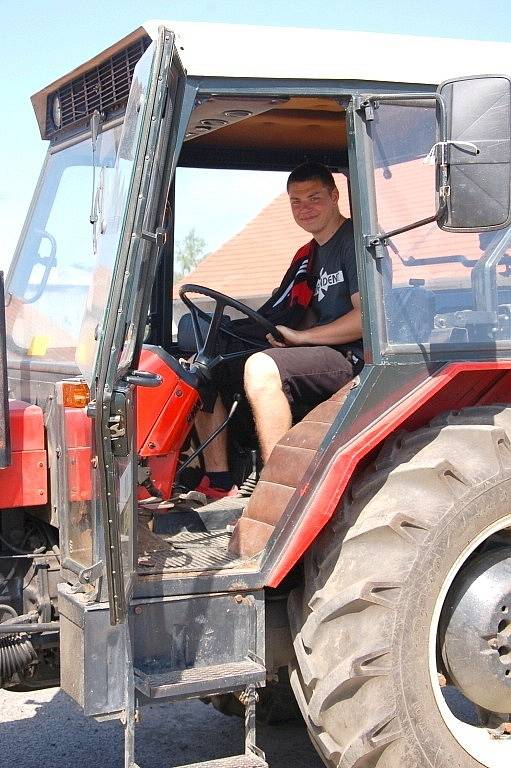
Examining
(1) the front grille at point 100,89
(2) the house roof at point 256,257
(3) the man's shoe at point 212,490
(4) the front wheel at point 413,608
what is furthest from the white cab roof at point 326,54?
(3) the man's shoe at point 212,490

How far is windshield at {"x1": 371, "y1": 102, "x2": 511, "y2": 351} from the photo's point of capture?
10.9 feet

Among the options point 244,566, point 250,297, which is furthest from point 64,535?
point 250,297

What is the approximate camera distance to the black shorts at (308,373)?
12.3ft

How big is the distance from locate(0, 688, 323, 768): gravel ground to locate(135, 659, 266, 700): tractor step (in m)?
1.14

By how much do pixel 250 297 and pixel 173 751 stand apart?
6.89ft

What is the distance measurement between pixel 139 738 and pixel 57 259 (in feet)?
6.93

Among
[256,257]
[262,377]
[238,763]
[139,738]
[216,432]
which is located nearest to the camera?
[238,763]

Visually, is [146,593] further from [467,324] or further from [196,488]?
[467,324]

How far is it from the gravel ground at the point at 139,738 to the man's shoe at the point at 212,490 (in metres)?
1.10

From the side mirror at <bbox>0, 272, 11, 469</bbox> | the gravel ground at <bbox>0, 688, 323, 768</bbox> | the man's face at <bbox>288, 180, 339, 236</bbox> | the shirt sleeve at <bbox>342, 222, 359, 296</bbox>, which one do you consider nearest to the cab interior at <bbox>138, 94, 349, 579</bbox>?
the man's face at <bbox>288, 180, 339, 236</bbox>

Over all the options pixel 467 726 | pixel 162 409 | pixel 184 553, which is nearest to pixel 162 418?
pixel 162 409

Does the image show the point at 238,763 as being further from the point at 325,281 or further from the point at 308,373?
the point at 325,281

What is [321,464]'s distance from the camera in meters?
3.28

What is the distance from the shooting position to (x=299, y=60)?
3162mm
